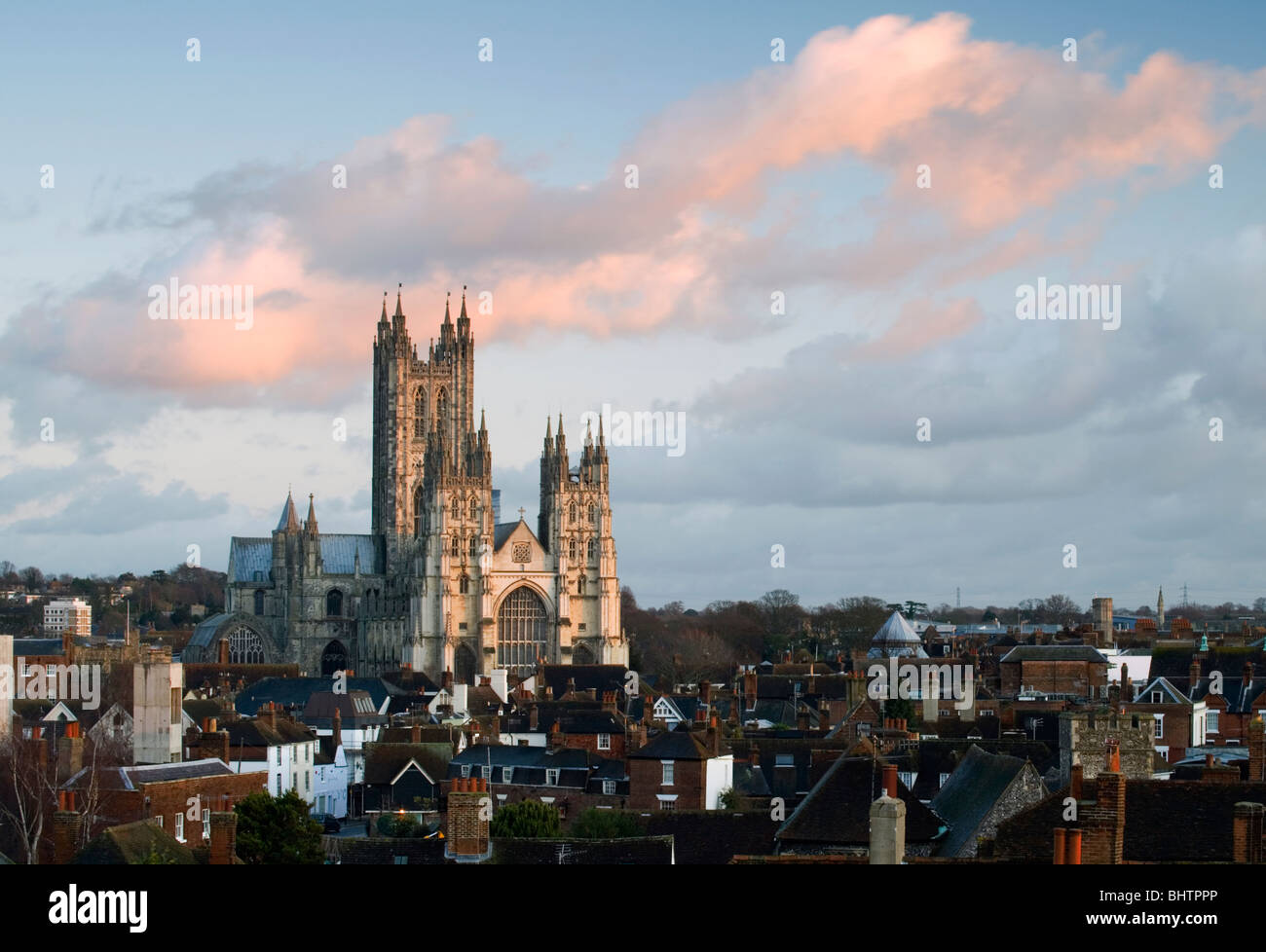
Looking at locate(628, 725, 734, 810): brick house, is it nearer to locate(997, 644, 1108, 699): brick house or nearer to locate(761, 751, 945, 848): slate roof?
locate(761, 751, 945, 848): slate roof

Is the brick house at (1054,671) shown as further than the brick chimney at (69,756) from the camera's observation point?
Yes

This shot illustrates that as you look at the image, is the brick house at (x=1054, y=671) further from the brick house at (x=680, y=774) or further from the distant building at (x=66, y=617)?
the distant building at (x=66, y=617)

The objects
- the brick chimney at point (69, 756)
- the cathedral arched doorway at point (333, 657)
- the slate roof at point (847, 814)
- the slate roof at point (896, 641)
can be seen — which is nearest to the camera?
the slate roof at point (847, 814)

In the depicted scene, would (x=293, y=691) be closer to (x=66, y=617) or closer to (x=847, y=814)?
(x=847, y=814)

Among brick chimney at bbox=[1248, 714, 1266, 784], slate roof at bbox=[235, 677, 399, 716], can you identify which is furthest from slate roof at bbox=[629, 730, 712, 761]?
slate roof at bbox=[235, 677, 399, 716]

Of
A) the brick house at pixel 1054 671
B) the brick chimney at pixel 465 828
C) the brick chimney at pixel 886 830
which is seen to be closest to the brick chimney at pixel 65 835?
the brick chimney at pixel 465 828

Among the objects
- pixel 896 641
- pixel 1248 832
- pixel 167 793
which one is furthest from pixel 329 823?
pixel 896 641

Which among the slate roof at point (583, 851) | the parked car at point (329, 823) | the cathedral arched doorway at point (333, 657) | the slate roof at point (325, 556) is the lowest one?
the parked car at point (329, 823)
